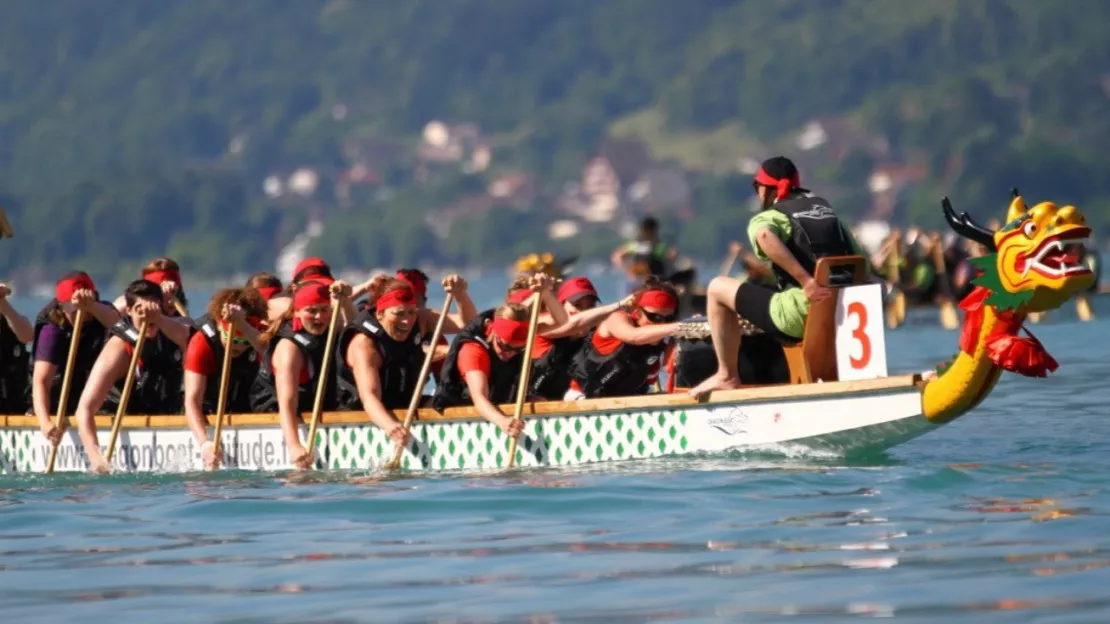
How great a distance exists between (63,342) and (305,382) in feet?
7.24

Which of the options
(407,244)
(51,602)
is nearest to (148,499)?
(51,602)

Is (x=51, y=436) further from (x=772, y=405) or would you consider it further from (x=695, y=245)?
(x=695, y=245)

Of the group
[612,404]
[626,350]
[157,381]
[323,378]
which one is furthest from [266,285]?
[612,404]

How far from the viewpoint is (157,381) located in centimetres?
1669

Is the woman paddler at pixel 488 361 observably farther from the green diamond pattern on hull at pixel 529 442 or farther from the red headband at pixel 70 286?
the red headband at pixel 70 286

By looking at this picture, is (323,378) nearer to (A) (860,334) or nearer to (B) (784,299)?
(B) (784,299)

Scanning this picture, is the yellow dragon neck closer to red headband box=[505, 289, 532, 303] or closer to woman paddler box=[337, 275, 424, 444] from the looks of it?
red headband box=[505, 289, 532, 303]

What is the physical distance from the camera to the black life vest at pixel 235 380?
15.8 m

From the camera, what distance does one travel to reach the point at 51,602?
10.6 meters

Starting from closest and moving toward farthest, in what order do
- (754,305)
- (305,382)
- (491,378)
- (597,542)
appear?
(597,542)
(754,305)
(491,378)
(305,382)

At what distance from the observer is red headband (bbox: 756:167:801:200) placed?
1390cm

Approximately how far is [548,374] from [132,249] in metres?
184

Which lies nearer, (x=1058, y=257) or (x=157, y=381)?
(x=1058, y=257)

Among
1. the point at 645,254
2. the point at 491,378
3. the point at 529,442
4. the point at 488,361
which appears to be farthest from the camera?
the point at 645,254
